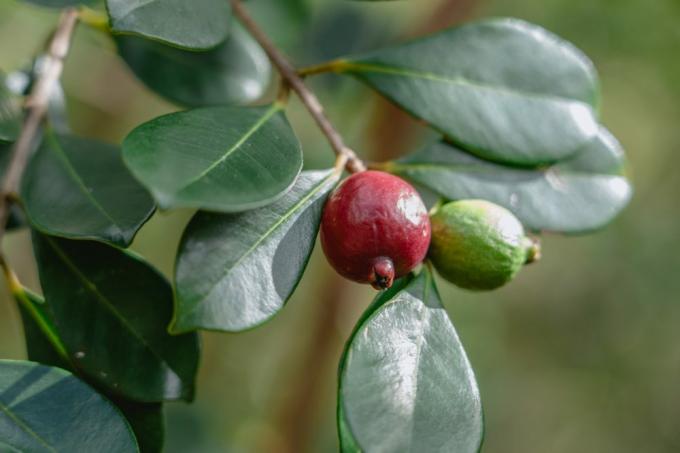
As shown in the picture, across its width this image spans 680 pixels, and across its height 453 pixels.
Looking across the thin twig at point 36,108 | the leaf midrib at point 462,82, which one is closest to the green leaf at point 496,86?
the leaf midrib at point 462,82

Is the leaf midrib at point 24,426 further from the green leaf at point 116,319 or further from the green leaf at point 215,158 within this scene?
the green leaf at point 215,158

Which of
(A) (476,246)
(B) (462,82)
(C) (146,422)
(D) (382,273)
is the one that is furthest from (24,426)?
(B) (462,82)

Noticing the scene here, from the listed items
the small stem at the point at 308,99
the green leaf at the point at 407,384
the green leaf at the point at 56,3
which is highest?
the green leaf at the point at 56,3

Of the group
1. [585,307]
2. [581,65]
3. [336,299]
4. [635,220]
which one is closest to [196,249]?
[581,65]

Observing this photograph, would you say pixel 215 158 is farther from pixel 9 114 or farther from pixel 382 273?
pixel 9 114

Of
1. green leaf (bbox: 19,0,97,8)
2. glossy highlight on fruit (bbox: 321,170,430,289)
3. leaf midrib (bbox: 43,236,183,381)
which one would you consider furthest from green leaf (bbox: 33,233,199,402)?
green leaf (bbox: 19,0,97,8)

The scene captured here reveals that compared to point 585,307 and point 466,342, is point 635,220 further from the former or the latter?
point 466,342

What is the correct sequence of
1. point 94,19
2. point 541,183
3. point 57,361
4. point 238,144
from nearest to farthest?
point 238,144
point 57,361
point 541,183
point 94,19
